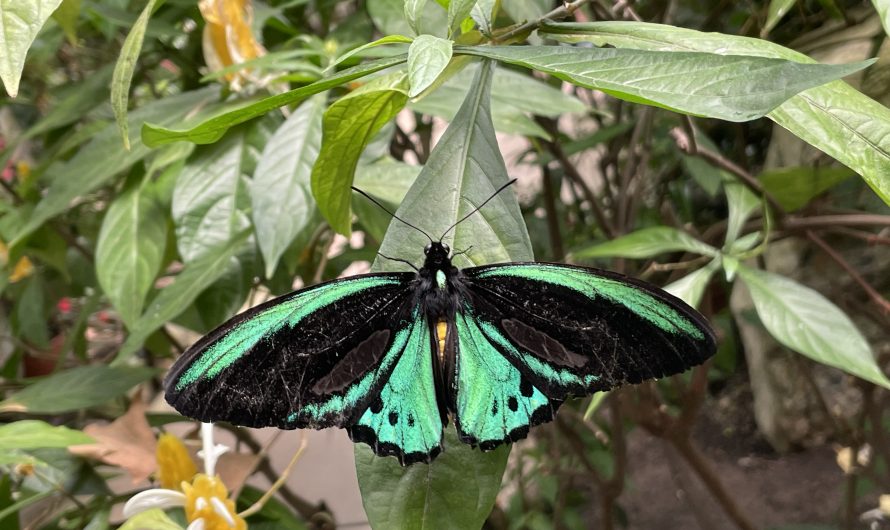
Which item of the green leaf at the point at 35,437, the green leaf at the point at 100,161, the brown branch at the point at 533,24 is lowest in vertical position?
the green leaf at the point at 35,437

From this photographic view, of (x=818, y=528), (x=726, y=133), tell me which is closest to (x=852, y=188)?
(x=818, y=528)

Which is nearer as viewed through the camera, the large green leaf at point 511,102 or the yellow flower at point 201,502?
the yellow flower at point 201,502

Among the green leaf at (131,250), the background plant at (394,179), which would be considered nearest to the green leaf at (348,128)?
the background plant at (394,179)

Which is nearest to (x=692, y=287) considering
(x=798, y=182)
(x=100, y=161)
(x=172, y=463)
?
(x=798, y=182)

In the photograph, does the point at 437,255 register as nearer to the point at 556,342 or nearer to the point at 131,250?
the point at 556,342

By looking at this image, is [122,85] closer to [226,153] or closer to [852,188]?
[226,153]

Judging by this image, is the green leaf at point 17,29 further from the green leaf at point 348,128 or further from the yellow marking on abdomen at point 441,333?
the yellow marking on abdomen at point 441,333

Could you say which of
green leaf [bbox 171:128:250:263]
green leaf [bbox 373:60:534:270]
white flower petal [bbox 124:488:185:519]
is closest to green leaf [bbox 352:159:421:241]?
green leaf [bbox 171:128:250:263]
